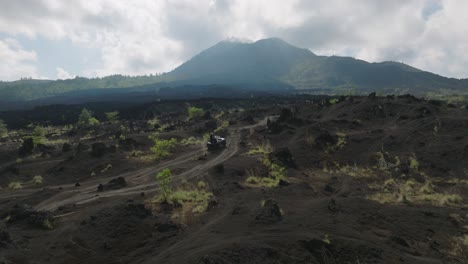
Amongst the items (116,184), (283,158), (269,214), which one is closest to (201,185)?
(116,184)

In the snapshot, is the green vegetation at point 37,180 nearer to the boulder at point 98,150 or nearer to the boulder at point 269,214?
the boulder at point 98,150

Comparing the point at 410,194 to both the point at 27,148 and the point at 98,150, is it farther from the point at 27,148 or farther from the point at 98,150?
the point at 27,148

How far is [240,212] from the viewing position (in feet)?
77.4

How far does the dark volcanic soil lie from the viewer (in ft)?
59.2

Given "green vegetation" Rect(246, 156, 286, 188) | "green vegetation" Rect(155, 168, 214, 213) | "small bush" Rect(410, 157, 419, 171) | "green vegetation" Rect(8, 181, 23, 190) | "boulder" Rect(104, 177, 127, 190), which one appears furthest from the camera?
"small bush" Rect(410, 157, 419, 171)

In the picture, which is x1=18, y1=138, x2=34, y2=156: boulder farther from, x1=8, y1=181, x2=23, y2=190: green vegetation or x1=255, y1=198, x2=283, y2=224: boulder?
x1=255, y1=198, x2=283, y2=224: boulder

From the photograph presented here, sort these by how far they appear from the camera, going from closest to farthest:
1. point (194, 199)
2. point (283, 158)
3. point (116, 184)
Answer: point (194, 199) → point (116, 184) → point (283, 158)

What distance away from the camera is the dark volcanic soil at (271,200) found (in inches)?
710

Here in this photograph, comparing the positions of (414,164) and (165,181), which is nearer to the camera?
(165,181)

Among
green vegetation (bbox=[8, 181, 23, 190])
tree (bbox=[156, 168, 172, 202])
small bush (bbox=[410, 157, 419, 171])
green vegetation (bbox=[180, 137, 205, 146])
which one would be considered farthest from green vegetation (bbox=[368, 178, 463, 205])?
green vegetation (bbox=[8, 181, 23, 190])

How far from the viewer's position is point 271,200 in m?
23.3

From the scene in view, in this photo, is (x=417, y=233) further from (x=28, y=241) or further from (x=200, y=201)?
(x=28, y=241)

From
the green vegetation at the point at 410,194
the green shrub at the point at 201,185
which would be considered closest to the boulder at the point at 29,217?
the green shrub at the point at 201,185

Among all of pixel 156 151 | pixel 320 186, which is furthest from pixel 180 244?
pixel 156 151
